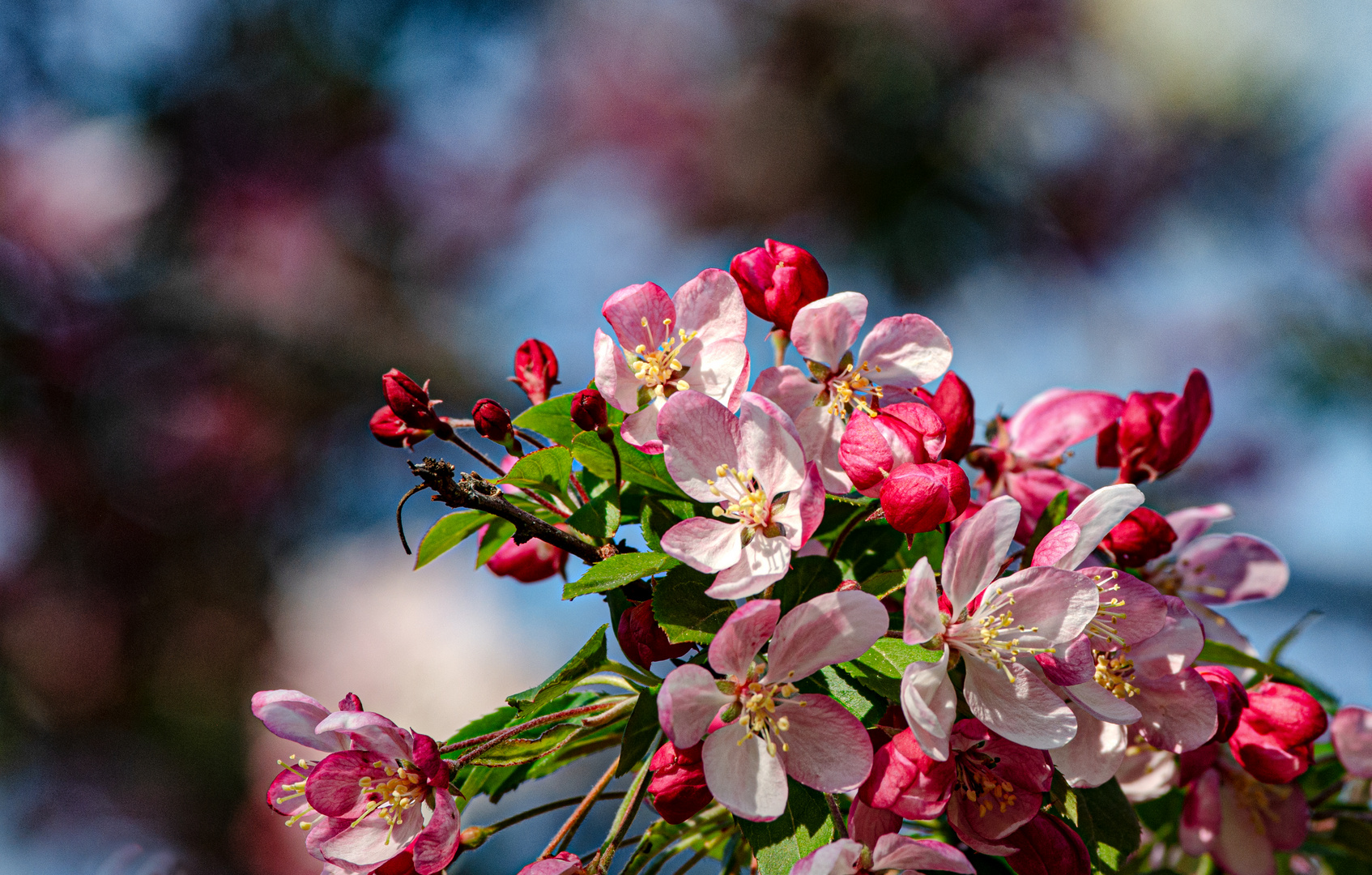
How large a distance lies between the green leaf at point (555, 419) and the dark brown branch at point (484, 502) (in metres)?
0.08

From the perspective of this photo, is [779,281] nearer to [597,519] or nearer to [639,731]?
[597,519]

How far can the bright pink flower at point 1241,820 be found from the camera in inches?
29.5

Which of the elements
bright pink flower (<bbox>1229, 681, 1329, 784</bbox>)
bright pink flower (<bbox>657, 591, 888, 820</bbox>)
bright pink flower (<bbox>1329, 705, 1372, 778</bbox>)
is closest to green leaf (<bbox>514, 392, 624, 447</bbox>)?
bright pink flower (<bbox>657, 591, 888, 820</bbox>)

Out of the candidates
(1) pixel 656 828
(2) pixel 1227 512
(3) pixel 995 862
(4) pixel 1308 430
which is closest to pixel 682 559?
(1) pixel 656 828

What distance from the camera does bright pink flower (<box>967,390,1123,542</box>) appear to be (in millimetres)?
723

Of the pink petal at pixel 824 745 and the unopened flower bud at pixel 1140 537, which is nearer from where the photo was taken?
the pink petal at pixel 824 745

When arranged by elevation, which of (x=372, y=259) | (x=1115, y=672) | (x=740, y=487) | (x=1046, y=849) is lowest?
(x=1046, y=849)

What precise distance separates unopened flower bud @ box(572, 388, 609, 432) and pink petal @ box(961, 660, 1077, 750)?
0.28 m

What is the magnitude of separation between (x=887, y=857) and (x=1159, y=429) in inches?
16.9

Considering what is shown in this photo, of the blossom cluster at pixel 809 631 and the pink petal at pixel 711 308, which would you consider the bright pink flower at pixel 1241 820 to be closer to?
the blossom cluster at pixel 809 631

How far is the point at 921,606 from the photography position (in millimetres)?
487

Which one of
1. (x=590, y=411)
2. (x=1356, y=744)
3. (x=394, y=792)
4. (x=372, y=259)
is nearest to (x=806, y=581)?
(x=590, y=411)

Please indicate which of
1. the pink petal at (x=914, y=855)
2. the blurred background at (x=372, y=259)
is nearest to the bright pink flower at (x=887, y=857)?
the pink petal at (x=914, y=855)

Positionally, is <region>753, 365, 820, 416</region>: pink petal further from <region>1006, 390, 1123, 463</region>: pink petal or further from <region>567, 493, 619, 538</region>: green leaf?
<region>1006, 390, 1123, 463</region>: pink petal
